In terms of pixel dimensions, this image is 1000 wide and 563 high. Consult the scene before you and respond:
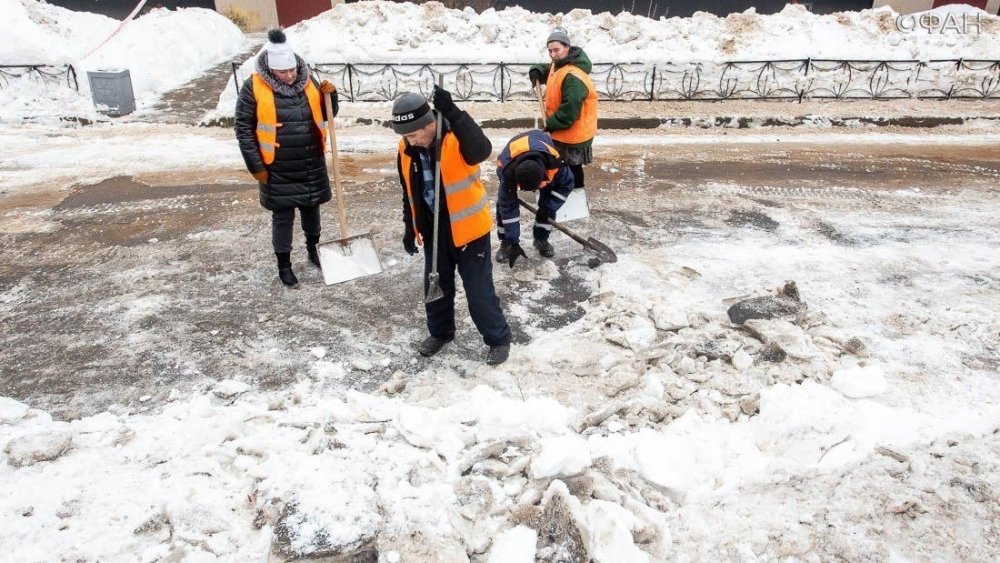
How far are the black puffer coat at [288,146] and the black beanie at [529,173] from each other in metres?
1.47

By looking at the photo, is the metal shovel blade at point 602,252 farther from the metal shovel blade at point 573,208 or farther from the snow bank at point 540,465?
the snow bank at point 540,465

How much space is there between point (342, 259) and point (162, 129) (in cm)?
627

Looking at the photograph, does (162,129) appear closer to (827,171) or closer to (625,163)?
(625,163)

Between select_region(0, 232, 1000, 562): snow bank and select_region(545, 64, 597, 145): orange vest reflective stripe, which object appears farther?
select_region(545, 64, 597, 145): orange vest reflective stripe

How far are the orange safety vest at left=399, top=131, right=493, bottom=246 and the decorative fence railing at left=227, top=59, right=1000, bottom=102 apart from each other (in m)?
7.59

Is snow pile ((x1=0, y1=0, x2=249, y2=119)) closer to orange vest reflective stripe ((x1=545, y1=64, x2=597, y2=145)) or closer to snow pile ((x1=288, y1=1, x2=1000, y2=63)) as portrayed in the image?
snow pile ((x1=288, y1=1, x2=1000, y2=63))

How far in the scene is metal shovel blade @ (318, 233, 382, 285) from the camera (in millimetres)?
4527

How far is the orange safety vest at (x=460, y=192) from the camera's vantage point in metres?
3.37

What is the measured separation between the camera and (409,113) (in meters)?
3.22

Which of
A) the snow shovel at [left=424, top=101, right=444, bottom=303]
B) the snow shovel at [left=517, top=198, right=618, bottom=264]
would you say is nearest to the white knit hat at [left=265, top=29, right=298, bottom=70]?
the snow shovel at [left=424, top=101, right=444, bottom=303]

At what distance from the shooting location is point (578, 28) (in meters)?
13.3

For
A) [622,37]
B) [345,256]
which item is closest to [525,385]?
[345,256]

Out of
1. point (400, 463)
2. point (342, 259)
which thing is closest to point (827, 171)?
point (342, 259)

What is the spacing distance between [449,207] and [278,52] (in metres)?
1.70
